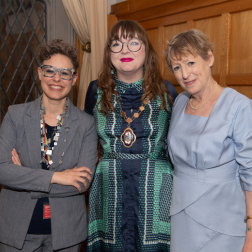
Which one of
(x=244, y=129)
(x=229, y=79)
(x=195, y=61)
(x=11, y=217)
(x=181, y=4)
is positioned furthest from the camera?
(x=181, y=4)

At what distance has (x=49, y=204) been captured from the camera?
1.54 m

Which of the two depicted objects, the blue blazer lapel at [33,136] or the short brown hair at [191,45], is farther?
the blue blazer lapel at [33,136]

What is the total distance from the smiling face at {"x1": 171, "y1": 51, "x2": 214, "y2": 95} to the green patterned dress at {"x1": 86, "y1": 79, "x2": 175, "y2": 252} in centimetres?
36

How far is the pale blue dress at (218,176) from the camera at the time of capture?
51.3 inches

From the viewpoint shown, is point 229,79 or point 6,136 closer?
point 6,136

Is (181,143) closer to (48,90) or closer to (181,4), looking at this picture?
(48,90)

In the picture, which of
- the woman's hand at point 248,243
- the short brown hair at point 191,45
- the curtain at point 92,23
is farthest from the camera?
the curtain at point 92,23

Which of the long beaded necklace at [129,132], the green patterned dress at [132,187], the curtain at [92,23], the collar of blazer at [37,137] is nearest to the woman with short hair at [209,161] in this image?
the green patterned dress at [132,187]

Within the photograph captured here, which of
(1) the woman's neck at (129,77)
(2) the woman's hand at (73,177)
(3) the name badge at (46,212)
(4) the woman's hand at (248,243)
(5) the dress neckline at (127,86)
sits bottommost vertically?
(4) the woman's hand at (248,243)

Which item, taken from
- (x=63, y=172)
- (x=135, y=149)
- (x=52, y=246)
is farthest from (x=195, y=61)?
(x=52, y=246)

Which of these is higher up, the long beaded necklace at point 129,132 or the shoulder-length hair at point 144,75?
the shoulder-length hair at point 144,75

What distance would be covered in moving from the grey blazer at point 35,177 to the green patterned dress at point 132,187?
0.34ft

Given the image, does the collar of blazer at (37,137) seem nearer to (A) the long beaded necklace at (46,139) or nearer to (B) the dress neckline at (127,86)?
(A) the long beaded necklace at (46,139)

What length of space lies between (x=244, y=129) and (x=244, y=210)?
0.37 metres
